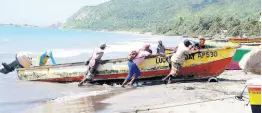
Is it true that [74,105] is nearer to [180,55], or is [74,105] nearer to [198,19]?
[180,55]

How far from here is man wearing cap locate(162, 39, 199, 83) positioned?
13.3 meters

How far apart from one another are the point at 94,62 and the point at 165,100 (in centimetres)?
427

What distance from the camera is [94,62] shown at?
47.1 feet

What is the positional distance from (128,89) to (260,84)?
7570 millimetres

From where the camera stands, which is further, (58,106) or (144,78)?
(144,78)

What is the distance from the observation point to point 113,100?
11438mm

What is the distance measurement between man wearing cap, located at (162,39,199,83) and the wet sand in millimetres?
411

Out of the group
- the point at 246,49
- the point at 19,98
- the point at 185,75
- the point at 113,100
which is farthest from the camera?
the point at 246,49

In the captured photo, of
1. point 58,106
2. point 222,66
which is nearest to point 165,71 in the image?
point 222,66

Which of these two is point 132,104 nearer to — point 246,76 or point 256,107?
point 256,107

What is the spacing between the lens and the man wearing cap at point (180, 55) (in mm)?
13345

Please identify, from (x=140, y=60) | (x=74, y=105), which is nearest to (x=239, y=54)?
(x=140, y=60)

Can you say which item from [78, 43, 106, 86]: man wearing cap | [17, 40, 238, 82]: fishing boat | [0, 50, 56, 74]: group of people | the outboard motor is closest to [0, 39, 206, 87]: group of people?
[78, 43, 106, 86]: man wearing cap

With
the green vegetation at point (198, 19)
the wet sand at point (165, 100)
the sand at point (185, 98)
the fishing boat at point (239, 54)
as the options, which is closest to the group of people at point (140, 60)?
the wet sand at point (165, 100)
